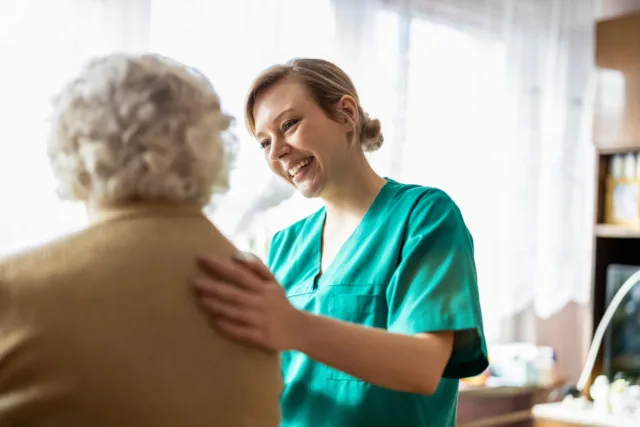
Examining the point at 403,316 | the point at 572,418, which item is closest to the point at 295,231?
the point at 403,316

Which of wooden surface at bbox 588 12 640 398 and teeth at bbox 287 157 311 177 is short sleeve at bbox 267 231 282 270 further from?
wooden surface at bbox 588 12 640 398

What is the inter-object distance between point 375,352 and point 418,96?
2198mm

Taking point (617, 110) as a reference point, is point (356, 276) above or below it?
below

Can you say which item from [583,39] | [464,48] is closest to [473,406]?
[464,48]

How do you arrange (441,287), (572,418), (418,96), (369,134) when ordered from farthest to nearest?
(418,96) → (572,418) → (369,134) → (441,287)

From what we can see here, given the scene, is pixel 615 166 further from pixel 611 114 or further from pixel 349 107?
pixel 349 107

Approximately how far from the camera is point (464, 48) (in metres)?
3.36

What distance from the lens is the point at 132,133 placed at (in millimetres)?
864

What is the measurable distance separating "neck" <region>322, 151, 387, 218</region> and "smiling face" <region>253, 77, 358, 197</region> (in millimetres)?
19

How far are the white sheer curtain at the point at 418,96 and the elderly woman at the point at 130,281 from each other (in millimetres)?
947

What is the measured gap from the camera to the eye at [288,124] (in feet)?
4.74

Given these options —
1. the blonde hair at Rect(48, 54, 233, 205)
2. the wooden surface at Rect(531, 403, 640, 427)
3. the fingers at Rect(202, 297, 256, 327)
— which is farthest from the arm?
the wooden surface at Rect(531, 403, 640, 427)

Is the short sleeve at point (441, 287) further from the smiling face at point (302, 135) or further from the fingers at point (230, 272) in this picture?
the fingers at point (230, 272)

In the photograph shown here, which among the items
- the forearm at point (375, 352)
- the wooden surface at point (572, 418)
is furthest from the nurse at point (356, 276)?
the wooden surface at point (572, 418)
